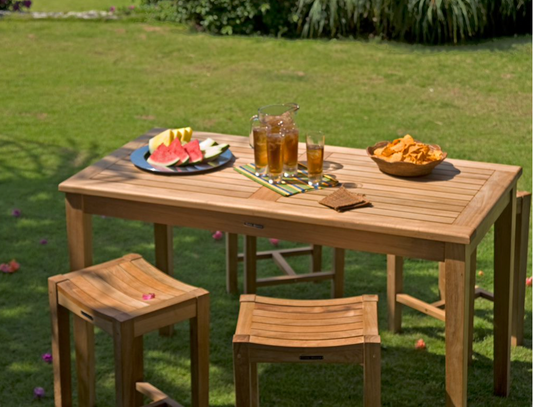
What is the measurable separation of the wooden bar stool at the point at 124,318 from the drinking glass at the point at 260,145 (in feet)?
2.00

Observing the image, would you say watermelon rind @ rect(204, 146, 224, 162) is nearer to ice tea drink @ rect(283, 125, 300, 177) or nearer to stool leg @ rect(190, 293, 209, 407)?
ice tea drink @ rect(283, 125, 300, 177)

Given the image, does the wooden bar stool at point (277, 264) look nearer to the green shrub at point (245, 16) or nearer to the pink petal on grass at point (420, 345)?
the pink petal on grass at point (420, 345)

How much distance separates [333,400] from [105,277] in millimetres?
1204

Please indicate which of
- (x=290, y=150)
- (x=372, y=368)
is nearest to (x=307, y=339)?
(x=372, y=368)

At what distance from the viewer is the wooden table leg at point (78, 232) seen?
398 cm

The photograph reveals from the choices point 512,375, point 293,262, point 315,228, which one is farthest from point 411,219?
point 293,262

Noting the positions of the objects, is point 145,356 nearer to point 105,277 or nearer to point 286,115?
point 105,277

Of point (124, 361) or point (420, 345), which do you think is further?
point (420, 345)

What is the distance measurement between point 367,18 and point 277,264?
6.56 meters

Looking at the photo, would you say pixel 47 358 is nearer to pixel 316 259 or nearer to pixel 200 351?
pixel 200 351

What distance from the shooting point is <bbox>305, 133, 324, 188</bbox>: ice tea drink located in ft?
12.7

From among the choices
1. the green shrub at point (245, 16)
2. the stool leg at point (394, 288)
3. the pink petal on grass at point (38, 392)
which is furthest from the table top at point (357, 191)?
the green shrub at point (245, 16)

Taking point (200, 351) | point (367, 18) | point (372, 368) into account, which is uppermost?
point (367, 18)

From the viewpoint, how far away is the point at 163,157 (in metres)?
4.14
